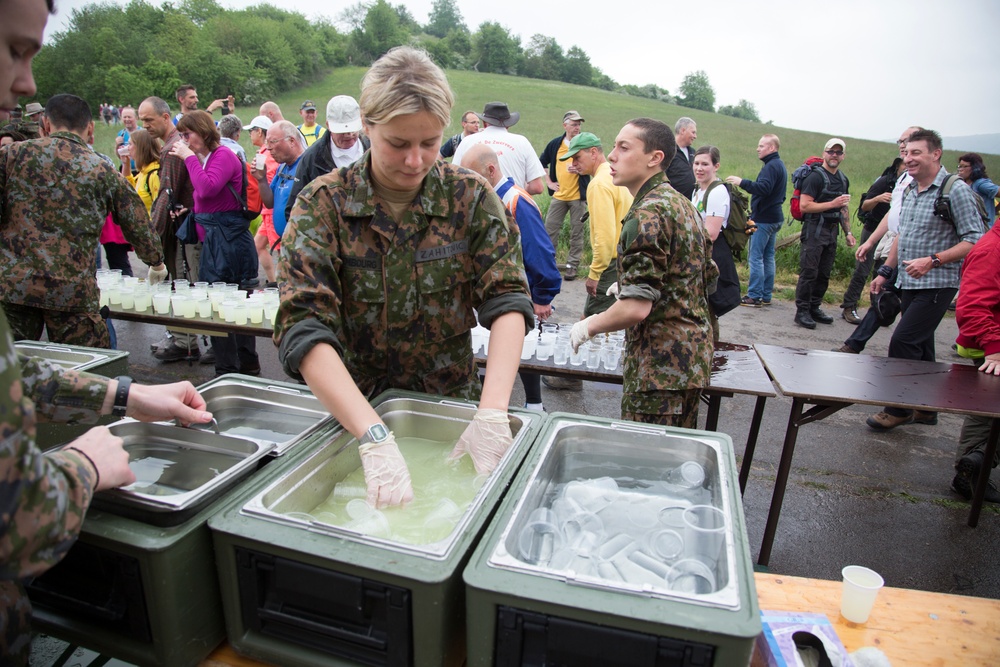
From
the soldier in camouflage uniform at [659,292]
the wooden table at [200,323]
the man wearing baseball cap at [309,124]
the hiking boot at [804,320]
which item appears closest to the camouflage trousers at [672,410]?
the soldier in camouflage uniform at [659,292]

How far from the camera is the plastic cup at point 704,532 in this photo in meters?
1.34

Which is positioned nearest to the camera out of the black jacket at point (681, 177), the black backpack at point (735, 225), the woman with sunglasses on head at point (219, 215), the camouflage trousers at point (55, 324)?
the camouflage trousers at point (55, 324)

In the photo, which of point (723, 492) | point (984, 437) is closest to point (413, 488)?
point (723, 492)

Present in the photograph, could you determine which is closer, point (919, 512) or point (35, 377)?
point (35, 377)

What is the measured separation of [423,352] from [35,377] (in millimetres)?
982

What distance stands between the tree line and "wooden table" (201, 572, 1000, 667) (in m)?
29.6

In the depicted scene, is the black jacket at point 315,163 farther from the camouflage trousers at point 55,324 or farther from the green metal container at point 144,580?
the green metal container at point 144,580

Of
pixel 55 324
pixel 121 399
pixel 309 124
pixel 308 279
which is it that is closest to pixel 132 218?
pixel 55 324

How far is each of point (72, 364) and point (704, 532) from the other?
223 centimetres

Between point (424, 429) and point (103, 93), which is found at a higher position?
point (103, 93)

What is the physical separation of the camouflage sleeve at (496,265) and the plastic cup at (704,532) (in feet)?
2.28

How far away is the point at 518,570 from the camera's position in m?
1.09

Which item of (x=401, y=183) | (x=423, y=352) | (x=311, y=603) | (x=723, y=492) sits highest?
(x=401, y=183)

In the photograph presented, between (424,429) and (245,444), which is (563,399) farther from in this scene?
(245,444)
